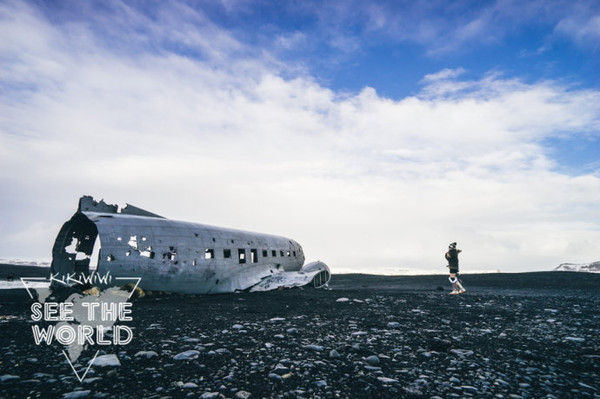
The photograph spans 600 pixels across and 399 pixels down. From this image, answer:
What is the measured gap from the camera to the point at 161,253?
14.8 meters

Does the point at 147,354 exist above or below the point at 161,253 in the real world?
below

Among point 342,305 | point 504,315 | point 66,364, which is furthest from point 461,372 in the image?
point 342,305

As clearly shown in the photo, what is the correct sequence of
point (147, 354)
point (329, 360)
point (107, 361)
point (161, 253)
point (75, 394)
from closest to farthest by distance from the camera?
1. point (75, 394)
2. point (107, 361)
3. point (329, 360)
4. point (147, 354)
5. point (161, 253)

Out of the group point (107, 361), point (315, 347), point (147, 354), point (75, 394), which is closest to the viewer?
point (75, 394)

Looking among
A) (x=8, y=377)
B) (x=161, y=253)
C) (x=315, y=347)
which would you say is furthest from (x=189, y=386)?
(x=161, y=253)

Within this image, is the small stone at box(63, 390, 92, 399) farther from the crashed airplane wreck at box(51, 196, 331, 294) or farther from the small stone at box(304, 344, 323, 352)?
the crashed airplane wreck at box(51, 196, 331, 294)

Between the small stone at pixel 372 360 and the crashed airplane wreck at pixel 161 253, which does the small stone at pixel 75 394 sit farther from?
the crashed airplane wreck at pixel 161 253

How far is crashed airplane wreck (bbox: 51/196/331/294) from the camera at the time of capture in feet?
45.0

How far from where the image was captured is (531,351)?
5.77 meters

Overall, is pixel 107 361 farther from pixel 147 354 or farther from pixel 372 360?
pixel 372 360

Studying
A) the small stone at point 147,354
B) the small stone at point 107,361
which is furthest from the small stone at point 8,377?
the small stone at point 147,354

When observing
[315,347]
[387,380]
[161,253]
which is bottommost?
[315,347]


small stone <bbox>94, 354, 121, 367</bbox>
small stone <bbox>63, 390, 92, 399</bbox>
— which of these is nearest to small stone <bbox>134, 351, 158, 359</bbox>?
small stone <bbox>94, 354, 121, 367</bbox>

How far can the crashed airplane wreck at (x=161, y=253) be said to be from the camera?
1371cm
